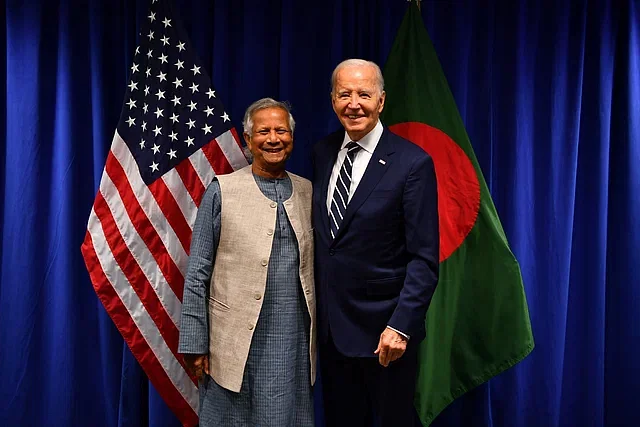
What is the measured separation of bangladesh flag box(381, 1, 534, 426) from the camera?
87.5 inches

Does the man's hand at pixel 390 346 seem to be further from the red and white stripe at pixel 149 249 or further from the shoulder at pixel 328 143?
the red and white stripe at pixel 149 249

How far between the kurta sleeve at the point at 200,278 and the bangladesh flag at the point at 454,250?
36.6 inches

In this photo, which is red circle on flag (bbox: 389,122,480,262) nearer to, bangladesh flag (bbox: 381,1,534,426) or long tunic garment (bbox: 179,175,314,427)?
bangladesh flag (bbox: 381,1,534,426)

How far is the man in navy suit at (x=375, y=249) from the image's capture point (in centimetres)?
166

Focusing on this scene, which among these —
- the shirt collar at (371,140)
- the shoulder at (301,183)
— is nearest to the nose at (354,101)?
the shirt collar at (371,140)

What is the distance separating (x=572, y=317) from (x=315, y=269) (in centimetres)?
138

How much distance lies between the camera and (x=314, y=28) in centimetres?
234

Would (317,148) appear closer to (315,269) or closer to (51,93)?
(315,269)

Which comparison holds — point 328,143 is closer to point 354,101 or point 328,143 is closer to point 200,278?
point 354,101

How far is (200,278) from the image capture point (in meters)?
1.77

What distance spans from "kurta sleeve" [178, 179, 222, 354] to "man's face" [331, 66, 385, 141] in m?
0.51

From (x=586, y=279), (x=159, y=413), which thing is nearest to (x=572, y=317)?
(x=586, y=279)

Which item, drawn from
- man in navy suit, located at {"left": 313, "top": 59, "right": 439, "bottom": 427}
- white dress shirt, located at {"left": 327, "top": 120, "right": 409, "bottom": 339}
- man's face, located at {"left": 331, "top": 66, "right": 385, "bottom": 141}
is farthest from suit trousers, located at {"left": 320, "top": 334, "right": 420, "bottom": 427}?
man's face, located at {"left": 331, "top": 66, "right": 385, "bottom": 141}

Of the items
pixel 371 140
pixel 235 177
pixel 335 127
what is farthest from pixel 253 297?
pixel 335 127
